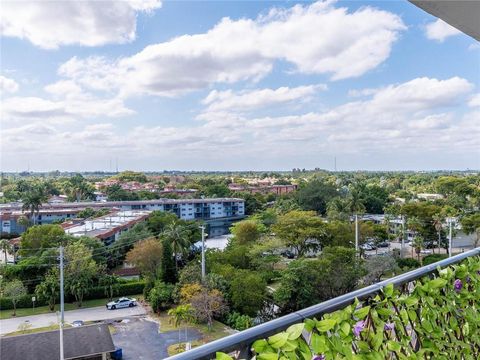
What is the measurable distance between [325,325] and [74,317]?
11.4 m

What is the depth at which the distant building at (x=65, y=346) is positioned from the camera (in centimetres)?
756

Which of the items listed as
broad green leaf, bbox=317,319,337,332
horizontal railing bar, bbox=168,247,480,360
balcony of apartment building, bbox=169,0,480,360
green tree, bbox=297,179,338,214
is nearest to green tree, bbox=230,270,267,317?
balcony of apartment building, bbox=169,0,480,360

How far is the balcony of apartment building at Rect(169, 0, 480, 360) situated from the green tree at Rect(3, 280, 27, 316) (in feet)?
40.7

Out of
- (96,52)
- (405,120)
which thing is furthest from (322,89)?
(96,52)

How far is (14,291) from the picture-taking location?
10.7 meters

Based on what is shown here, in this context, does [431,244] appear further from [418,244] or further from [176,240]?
[176,240]

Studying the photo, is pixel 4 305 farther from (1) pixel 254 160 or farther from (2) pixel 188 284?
(1) pixel 254 160

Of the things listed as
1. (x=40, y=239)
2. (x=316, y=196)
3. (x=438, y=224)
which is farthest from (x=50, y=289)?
(x=316, y=196)

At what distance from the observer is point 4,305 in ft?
35.7

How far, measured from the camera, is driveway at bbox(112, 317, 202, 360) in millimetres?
7965

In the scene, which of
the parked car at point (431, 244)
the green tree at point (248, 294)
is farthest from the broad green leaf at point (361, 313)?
the parked car at point (431, 244)

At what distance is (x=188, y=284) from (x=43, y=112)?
43.3ft

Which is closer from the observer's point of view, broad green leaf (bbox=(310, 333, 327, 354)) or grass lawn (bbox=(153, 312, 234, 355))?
broad green leaf (bbox=(310, 333, 327, 354))

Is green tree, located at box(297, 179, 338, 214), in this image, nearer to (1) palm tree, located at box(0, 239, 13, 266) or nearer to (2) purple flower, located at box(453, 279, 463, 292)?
(1) palm tree, located at box(0, 239, 13, 266)
